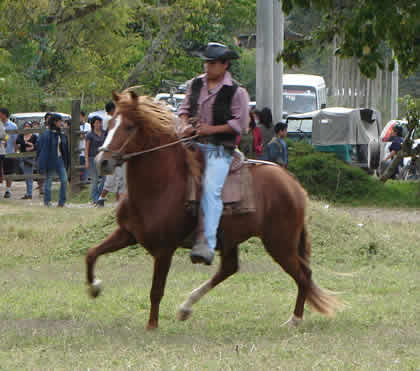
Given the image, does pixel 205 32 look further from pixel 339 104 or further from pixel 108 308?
pixel 108 308

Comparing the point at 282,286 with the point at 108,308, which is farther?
the point at 282,286

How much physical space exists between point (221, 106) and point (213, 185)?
0.67 m

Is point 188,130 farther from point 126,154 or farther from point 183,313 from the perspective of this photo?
point 183,313

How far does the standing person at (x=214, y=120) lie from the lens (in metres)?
7.76

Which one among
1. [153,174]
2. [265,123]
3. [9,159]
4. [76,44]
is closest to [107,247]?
[153,174]

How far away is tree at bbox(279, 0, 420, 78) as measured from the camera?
948cm

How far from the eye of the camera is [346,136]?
2955 centimetres

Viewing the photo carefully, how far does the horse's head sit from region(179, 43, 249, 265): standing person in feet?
1.04

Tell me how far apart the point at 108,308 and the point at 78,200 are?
1242 centimetres

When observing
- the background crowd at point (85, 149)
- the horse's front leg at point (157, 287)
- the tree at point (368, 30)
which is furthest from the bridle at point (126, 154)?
the background crowd at point (85, 149)

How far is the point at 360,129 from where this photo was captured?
30.1 meters

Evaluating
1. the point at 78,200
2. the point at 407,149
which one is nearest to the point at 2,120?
the point at 78,200

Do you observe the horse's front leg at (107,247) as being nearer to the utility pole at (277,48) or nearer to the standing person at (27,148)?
the utility pole at (277,48)

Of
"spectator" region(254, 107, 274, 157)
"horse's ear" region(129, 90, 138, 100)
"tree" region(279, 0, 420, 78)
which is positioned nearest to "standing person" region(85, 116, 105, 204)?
"spectator" region(254, 107, 274, 157)
